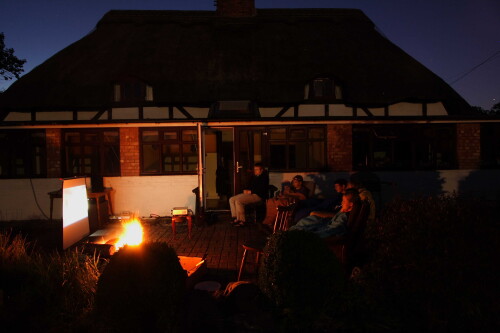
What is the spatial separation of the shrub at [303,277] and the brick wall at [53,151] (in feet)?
25.1

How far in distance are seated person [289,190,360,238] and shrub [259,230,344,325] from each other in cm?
146

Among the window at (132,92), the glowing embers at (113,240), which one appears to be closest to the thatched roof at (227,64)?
the window at (132,92)

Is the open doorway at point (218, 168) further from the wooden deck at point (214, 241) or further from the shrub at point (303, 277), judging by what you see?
the shrub at point (303, 277)

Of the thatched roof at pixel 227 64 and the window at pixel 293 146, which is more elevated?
the thatched roof at pixel 227 64

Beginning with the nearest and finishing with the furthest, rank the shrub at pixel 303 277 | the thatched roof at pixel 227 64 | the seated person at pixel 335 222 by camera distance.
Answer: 1. the shrub at pixel 303 277
2. the seated person at pixel 335 222
3. the thatched roof at pixel 227 64

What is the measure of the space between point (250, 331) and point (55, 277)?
6.91ft

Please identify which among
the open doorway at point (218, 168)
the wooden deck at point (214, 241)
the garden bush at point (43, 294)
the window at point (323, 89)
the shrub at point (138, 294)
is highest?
the window at point (323, 89)

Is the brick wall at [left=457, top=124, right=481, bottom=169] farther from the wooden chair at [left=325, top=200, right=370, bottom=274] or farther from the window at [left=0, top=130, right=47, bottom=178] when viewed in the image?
the window at [left=0, top=130, right=47, bottom=178]

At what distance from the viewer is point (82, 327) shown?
248 cm

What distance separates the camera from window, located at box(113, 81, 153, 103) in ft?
31.8

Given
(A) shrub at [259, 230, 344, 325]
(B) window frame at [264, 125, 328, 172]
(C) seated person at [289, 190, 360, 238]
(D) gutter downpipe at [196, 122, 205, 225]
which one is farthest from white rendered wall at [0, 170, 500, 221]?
(A) shrub at [259, 230, 344, 325]

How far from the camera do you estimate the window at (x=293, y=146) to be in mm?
8312

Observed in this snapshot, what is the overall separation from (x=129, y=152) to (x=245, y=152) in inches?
120

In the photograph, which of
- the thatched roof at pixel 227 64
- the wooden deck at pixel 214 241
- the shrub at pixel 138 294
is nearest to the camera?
the shrub at pixel 138 294
